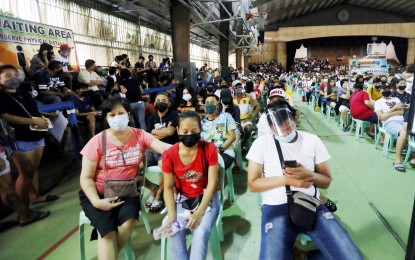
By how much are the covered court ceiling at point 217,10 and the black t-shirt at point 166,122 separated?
5061 mm

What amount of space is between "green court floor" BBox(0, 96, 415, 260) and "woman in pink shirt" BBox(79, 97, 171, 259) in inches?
22.1

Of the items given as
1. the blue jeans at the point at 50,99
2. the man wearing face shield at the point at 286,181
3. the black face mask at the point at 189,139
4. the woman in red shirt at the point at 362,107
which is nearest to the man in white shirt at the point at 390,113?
the woman in red shirt at the point at 362,107

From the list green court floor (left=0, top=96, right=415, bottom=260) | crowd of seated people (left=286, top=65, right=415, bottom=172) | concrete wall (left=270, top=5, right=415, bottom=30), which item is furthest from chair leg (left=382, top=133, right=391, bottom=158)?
concrete wall (left=270, top=5, right=415, bottom=30)

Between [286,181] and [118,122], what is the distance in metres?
1.34

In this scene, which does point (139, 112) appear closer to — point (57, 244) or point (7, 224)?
point (7, 224)

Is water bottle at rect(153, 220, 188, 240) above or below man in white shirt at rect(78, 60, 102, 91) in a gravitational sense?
below

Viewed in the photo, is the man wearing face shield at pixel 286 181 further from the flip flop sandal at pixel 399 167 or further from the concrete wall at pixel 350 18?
the concrete wall at pixel 350 18

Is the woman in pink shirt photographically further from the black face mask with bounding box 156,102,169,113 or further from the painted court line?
the black face mask with bounding box 156,102,169,113

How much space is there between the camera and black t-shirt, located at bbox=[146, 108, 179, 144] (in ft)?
10.2

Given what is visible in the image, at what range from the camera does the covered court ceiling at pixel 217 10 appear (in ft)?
29.3

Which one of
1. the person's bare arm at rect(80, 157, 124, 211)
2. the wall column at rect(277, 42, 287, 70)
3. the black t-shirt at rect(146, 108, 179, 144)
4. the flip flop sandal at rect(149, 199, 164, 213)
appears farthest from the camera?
the wall column at rect(277, 42, 287, 70)

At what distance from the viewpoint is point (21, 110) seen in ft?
8.92

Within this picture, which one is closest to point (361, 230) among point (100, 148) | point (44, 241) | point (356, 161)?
point (356, 161)

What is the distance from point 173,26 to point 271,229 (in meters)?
7.19
